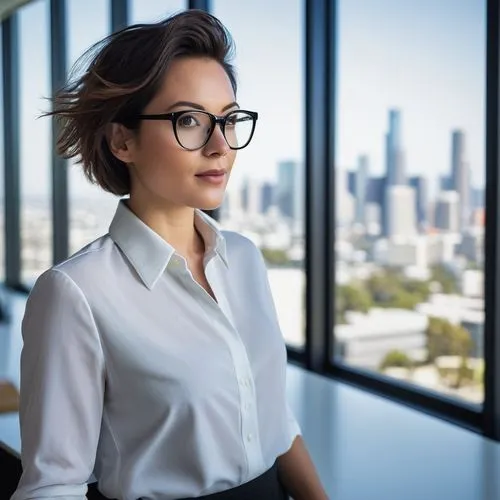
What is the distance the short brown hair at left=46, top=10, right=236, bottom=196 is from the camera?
102 centimetres

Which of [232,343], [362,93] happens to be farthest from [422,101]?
[232,343]

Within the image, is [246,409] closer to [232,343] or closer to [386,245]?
[232,343]

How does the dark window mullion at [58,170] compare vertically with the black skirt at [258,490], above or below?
above

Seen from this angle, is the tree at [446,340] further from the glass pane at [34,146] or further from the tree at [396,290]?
the glass pane at [34,146]

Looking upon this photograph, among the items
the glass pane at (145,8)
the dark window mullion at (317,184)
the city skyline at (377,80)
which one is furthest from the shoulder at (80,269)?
the glass pane at (145,8)

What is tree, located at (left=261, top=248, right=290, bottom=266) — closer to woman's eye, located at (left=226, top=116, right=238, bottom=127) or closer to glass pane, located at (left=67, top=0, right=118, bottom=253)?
glass pane, located at (left=67, top=0, right=118, bottom=253)

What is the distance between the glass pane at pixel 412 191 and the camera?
2479 mm

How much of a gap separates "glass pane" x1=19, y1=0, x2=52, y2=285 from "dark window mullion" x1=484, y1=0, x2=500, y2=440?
3764 mm

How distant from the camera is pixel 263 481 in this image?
1.10 metres

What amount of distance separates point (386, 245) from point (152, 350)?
1972mm

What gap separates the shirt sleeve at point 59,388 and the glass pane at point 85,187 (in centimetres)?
383

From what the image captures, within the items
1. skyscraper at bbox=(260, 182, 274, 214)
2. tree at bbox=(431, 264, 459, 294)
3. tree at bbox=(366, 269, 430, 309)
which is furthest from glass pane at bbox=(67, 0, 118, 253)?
tree at bbox=(431, 264, 459, 294)

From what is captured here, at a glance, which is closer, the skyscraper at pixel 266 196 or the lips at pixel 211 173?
the lips at pixel 211 173

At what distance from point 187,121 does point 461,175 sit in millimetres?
1649
